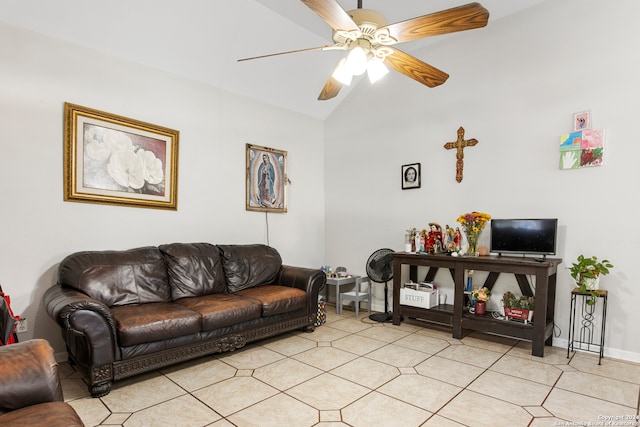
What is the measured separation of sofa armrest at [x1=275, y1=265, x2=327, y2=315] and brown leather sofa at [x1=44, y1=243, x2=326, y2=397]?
11mm

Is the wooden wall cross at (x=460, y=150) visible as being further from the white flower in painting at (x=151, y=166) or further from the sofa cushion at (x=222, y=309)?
the white flower in painting at (x=151, y=166)

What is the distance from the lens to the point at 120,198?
3303 mm

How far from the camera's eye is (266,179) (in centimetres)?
455

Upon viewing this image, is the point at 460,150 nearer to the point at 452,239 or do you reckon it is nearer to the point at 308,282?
the point at 452,239

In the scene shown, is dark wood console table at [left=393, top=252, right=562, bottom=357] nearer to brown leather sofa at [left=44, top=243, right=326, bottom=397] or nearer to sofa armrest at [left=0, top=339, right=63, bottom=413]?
brown leather sofa at [left=44, top=243, right=326, bottom=397]

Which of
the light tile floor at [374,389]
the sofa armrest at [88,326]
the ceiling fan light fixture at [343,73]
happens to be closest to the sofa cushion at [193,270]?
the light tile floor at [374,389]

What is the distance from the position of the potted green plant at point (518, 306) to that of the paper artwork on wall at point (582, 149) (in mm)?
1301

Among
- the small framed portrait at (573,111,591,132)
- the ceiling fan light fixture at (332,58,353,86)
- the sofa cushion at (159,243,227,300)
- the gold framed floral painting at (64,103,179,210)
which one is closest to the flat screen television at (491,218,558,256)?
the small framed portrait at (573,111,591,132)

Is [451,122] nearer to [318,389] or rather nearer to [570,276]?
[570,276]

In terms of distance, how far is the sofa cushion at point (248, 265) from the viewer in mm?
3697

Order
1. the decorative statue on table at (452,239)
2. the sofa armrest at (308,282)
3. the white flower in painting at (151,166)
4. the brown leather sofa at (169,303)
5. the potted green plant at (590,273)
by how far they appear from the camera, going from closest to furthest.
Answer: the brown leather sofa at (169,303) < the potted green plant at (590,273) < the white flower in painting at (151,166) < the sofa armrest at (308,282) < the decorative statue on table at (452,239)

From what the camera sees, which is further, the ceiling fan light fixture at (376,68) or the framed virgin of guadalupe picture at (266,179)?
the framed virgin of guadalupe picture at (266,179)

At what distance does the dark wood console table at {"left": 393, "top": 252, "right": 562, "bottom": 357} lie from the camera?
3.02m

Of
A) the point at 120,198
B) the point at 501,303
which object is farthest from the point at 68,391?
Answer: the point at 501,303
